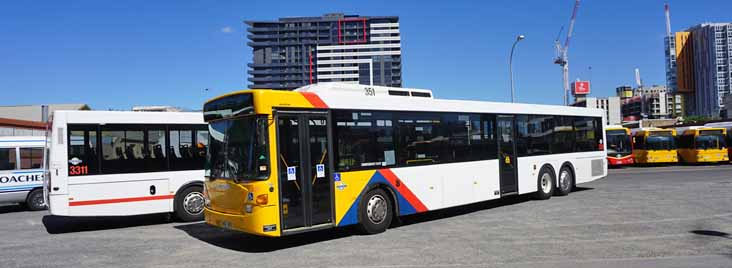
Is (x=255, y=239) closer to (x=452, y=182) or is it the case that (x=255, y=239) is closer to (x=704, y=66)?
(x=452, y=182)

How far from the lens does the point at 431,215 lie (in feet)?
40.8

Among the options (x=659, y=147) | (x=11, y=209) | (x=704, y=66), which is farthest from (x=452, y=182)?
(x=704, y=66)

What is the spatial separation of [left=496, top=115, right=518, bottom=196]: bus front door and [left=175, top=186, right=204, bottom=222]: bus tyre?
7506mm

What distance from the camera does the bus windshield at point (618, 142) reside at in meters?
29.8

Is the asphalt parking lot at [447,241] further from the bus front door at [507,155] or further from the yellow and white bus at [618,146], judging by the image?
the yellow and white bus at [618,146]

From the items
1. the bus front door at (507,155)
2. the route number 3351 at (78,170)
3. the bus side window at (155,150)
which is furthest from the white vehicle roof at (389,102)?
the route number 3351 at (78,170)

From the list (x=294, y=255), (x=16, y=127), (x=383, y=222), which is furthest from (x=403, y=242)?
(x=16, y=127)

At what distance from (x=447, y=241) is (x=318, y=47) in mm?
167891

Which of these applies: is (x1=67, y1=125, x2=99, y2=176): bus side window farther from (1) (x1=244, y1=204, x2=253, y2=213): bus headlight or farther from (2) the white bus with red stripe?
(1) (x1=244, y1=204, x2=253, y2=213): bus headlight

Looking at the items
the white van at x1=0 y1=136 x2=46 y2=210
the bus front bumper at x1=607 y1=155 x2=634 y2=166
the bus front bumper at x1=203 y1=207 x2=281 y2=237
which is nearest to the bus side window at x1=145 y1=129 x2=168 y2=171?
the bus front bumper at x1=203 y1=207 x2=281 y2=237

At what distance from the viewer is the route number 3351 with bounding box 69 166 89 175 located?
10781 millimetres

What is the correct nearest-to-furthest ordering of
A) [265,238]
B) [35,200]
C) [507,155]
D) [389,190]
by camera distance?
1. [265,238]
2. [389,190]
3. [507,155]
4. [35,200]

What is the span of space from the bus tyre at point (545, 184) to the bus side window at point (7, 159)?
52.4 ft

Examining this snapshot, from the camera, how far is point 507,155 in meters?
13.2
